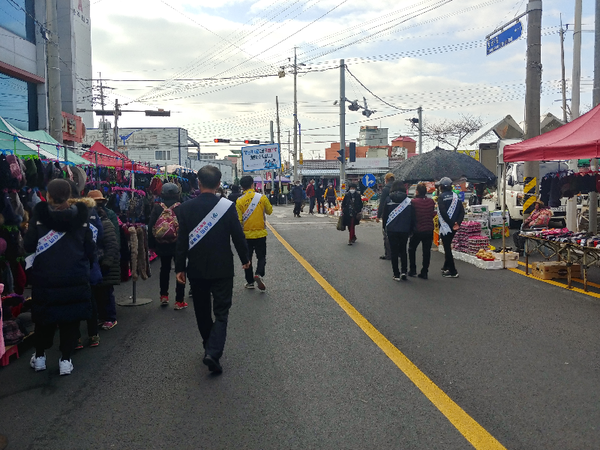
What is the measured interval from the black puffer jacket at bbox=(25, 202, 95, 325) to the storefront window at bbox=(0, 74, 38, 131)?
45.7ft

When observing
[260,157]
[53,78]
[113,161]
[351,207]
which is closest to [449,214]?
[351,207]

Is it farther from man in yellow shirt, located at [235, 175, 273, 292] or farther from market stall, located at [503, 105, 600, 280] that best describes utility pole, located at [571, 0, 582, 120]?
man in yellow shirt, located at [235, 175, 273, 292]

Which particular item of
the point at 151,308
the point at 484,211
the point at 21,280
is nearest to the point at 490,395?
the point at 151,308

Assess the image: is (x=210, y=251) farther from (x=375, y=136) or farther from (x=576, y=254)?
(x=375, y=136)

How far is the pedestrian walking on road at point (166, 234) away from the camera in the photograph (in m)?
7.42

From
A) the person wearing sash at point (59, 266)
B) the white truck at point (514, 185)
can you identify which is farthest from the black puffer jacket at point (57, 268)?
the white truck at point (514, 185)

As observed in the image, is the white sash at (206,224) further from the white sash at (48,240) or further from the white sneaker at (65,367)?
the white sneaker at (65,367)

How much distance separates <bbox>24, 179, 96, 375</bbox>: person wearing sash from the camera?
485cm

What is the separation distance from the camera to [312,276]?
993cm

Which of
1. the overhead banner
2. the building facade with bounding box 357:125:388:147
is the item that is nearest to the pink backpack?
the overhead banner

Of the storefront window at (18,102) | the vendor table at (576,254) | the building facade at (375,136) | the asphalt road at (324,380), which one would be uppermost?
the building facade at (375,136)

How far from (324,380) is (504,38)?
1152 centimetres

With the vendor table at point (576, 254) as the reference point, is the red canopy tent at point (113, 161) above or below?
above

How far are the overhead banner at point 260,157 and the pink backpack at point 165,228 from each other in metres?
20.8
